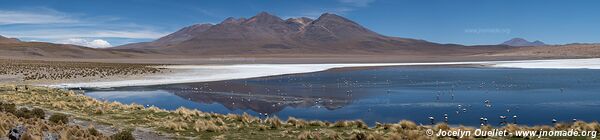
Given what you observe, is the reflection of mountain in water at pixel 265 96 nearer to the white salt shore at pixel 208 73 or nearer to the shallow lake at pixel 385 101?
the shallow lake at pixel 385 101

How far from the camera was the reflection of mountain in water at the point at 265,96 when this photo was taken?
2855 cm

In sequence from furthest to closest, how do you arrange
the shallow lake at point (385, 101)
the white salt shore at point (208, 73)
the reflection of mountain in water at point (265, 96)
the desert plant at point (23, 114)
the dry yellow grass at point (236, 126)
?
1. the white salt shore at point (208, 73)
2. the reflection of mountain in water at point (265, 96)
3. the shallow lake at point (385, 101)
4. the desert plant at point (23, 114)
5. the dry yellow grass at point (236, 126)

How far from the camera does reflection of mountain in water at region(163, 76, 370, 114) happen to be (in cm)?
2855

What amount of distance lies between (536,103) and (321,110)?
986 centimetres

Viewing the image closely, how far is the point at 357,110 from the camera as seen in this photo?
2567 cm

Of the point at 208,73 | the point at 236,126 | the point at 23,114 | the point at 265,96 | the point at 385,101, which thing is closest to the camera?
the point at 23,114

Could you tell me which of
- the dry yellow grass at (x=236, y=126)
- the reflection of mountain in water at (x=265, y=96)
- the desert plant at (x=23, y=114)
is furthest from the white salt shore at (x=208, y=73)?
the desert plant at (x=23, y=114)

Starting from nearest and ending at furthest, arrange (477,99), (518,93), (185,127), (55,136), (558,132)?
(55,136) < (558,132) < (185,127) < (477,99) < (518,93)

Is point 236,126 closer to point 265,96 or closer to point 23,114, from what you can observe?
point 23,114

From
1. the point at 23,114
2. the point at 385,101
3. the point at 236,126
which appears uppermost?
the point at 23,114

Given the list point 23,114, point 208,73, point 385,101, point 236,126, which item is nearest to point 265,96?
point 385,101

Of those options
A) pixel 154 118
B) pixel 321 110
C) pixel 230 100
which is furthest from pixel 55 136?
pixel 230 100

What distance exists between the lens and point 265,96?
33.1 meters

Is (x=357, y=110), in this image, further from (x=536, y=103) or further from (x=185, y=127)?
(x=185, y=127)
